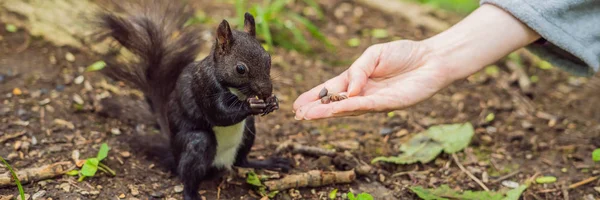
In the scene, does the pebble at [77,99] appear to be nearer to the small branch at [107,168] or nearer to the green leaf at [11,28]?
the small branch at [107,168]

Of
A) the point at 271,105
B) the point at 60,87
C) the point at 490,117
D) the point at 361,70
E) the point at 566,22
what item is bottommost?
the point at 490,117

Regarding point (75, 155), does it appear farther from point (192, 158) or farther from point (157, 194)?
point (192, 158)

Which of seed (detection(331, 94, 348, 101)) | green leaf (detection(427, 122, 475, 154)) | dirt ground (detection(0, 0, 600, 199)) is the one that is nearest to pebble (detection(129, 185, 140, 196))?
dirt ground (detection(0, 0, 600, 199))

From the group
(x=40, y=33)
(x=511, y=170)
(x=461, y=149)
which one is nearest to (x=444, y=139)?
(x=461, y=149)

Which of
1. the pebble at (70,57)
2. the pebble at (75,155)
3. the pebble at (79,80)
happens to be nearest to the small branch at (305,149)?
the pebble at (75,155)

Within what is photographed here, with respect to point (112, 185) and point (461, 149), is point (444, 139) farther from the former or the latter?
point (112, 185)

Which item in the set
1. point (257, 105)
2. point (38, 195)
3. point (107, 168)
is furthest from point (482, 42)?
point (38, 195)
